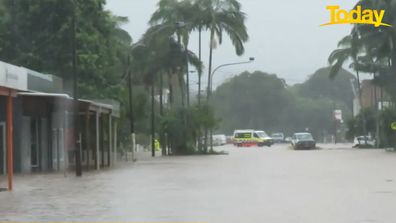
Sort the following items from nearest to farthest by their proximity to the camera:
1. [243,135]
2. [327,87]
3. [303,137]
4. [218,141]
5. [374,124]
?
[303,137], [374,124], [243,135], [218,141], [327,87]

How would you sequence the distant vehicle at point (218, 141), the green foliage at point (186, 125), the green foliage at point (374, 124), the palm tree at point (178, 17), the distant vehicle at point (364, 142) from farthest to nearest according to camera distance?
the distant vehicle at point (218, 141)
the distant vehicle at point (364, 142)
the green foliage at point (374, 124)
the palm tree at point (178, 17)
the green foliage at point (186, 125)

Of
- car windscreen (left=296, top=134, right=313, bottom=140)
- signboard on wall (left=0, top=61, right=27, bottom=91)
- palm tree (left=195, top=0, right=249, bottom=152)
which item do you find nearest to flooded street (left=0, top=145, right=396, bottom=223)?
signboard on wall (left=0, top=61, right=27, bottom=91)

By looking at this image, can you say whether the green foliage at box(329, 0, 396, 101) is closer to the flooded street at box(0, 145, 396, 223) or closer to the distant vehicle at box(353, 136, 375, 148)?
the distant vehicle at box(353, 136, 375, 148)

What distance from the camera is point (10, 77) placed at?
19469 millimetres

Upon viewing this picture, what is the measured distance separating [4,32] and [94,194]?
26.1 meters

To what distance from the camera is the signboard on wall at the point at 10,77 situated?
61.5 ft

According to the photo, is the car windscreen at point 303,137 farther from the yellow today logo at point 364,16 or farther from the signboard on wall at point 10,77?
the signboard on wall at point 10,77

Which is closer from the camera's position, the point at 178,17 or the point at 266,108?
the point at 178,17

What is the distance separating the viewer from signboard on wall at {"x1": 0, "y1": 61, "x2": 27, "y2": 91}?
61.5 ft

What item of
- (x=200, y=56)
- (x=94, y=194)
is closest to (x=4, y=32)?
(x=200, y=56)

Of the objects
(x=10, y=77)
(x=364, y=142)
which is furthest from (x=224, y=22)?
(x=10, y=77)

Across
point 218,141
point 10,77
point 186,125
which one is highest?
point 10,77

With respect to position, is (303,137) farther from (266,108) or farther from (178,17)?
(266,108)

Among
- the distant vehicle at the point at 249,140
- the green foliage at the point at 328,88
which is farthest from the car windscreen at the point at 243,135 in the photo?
the green foliage at the point at 328,88
